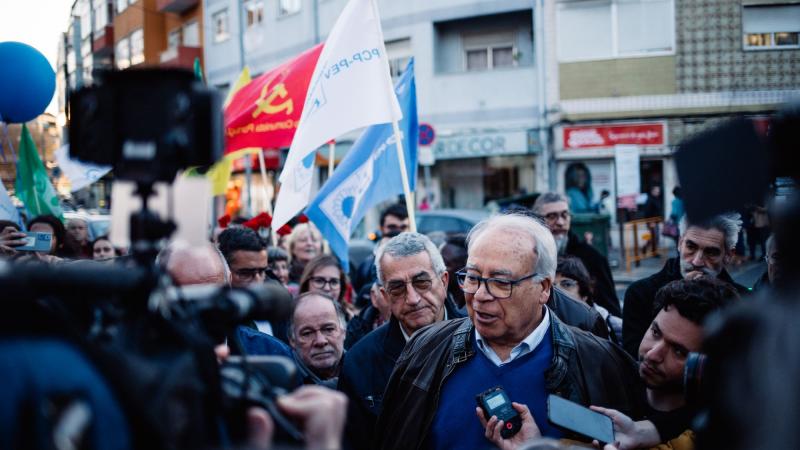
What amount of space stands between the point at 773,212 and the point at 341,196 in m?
4.76

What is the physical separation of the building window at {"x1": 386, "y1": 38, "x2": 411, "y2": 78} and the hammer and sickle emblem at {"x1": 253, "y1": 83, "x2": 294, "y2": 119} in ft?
43.9

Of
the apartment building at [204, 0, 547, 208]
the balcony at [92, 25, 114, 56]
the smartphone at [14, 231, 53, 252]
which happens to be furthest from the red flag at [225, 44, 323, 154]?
the balcony at [92, 25, 114, 56]

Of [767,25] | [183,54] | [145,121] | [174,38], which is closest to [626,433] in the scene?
[145,121]

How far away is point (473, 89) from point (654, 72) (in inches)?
181

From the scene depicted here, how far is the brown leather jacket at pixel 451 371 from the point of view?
105 inches

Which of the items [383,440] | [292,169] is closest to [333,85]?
[292,169]

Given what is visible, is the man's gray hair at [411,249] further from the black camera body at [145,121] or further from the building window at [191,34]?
the building window at [191,34]

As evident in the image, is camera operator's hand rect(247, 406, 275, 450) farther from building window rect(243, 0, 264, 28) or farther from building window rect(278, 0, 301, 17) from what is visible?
building window rect(243, 0, 264, 28)

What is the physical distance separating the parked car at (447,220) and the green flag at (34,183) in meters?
6.20

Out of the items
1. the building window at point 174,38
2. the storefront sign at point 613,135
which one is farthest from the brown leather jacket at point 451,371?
the building window at point 174,38

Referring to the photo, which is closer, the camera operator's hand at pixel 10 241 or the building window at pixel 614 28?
the camera operator's hand at pixel 10 241

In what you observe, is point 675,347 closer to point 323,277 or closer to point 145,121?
point 145,121

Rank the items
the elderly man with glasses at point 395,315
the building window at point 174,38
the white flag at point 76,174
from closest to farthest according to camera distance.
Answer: the elderly man with glasses at point 395,315, the white flag at point 76,174, the building window at point 174,38

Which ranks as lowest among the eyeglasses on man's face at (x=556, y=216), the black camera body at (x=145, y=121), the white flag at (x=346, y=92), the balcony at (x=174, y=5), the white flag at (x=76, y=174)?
the eyeglasses on man's face at (x=556, y=216)
